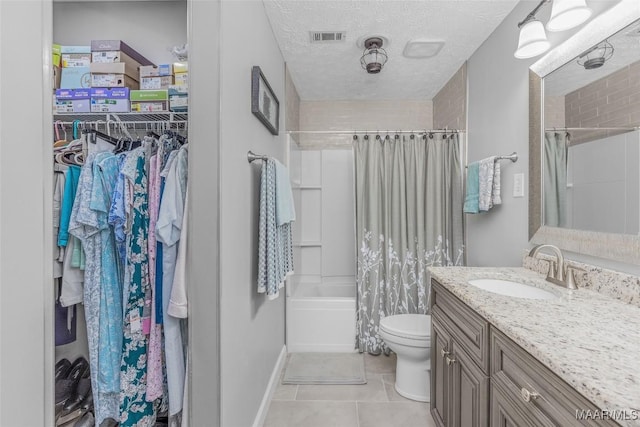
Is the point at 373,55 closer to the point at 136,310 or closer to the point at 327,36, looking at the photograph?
the point at 327,36

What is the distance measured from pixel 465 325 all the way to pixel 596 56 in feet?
4.12

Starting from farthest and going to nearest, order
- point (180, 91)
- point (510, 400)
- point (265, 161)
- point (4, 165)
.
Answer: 1. point (265, 161)
2. point (180, 91)
3. point (510, 400)
4. point (4, 165)

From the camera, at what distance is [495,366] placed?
3.33 feet

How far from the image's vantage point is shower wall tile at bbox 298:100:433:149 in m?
3.33

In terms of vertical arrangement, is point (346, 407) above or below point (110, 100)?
below

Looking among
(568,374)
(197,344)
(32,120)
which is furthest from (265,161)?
(568,374)

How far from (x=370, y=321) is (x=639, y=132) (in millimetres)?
2027

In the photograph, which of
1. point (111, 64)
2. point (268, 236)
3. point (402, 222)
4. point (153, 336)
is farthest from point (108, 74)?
point (402, 222)

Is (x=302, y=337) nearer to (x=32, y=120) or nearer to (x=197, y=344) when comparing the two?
(x=197, y=344)

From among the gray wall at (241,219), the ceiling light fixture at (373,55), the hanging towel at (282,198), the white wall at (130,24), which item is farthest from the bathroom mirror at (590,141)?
the white wall at (130,24)

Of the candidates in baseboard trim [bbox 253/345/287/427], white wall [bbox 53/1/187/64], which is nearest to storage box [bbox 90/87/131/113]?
white wall [bbox 53/1/187/64]

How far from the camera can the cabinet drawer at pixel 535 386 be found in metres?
0.67

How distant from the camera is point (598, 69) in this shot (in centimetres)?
128

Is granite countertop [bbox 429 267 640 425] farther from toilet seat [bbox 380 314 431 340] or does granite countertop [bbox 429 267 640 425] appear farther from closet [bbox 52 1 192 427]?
closet [bbox 52 1 192 427]
